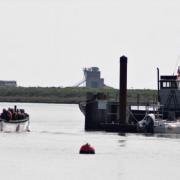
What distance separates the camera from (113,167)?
62.2 metres

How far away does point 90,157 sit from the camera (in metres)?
67.6

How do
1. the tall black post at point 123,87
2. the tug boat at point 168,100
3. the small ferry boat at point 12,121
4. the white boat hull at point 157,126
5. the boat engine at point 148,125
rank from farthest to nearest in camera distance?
1. the tug boat at point 168,100
2. the boat engine at point 148,125
3. the white boat hull at point 157,126
4. the tall black post at point 123,87
5. the small ferry boat at point 12,121

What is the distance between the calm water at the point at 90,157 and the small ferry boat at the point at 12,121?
0.93m

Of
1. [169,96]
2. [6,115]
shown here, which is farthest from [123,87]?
[6,115]

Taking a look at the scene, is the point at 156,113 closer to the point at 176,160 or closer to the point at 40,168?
the point at 176,160

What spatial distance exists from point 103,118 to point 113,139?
12886mm

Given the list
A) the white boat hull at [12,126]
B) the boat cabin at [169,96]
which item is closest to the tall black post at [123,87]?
the boat cabin at [169,96]

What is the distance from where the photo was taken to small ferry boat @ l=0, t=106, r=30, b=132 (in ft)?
299

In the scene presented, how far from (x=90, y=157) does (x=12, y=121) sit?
24.7m

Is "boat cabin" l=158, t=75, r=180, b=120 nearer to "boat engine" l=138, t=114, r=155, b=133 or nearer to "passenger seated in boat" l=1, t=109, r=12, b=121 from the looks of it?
"boat engine" l=138, t=114, r=155, b=133

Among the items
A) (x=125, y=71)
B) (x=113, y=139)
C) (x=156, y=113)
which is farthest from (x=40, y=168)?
(x=156, y=113)

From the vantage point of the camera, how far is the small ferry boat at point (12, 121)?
91.1m

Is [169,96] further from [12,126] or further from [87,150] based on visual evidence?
[87,150]

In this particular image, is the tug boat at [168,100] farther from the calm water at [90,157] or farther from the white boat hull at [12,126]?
the white boat hull at [12,126]
